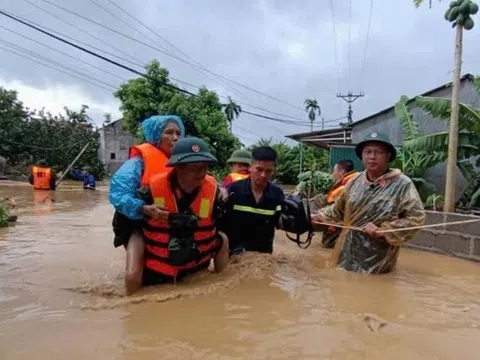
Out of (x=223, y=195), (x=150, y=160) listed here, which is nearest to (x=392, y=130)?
(x=223, y=195)

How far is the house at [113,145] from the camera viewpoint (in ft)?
126

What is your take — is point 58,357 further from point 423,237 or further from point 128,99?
point 128,99

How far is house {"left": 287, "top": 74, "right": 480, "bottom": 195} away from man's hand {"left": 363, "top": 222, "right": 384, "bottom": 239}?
256 inches

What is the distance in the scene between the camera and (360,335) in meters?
2.99

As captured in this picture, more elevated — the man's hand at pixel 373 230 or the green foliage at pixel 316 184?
the green foliage at pixel 316 184

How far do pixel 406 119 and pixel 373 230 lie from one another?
22.3 feet

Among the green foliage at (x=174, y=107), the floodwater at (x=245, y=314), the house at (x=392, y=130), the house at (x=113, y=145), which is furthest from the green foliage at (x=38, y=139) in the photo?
the floodwater at (x=245, y=314)

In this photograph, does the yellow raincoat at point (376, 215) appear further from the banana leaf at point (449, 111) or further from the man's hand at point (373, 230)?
the banana leaf at point (449, 111)

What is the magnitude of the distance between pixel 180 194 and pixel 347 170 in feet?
14.6

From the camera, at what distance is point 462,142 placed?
9391 millimetres

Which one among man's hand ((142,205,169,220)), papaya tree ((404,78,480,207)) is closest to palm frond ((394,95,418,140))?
papaya tree ((404,78,480,207))

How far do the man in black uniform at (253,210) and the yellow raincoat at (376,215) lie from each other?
786mm

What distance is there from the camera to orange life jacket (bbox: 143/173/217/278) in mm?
3727

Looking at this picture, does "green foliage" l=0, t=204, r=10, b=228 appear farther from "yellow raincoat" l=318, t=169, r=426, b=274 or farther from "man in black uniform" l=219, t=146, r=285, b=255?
"yellow raincoat" l=318, t=169, r=426, b=274
